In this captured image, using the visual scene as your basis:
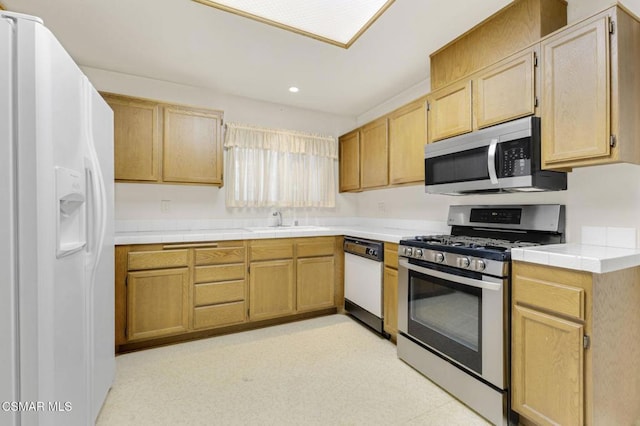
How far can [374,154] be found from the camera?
334 centimetres

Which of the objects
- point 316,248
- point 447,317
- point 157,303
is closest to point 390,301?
point 447,317

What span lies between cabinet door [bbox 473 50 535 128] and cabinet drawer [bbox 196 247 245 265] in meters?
2.30

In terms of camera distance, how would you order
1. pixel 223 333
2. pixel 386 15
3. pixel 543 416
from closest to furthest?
pixel 543 416 → pixel 386 15 → pixel 223 333

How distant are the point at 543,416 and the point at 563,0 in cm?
245

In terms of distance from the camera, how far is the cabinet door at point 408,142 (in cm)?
269

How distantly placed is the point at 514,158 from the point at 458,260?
2.42 ft

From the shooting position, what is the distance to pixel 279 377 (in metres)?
2.10

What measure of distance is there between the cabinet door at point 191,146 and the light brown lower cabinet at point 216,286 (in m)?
0.75

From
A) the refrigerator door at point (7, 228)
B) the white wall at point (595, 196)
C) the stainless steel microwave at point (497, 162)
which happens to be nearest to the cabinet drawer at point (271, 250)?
the stainless steel microwave at point (497, 162)

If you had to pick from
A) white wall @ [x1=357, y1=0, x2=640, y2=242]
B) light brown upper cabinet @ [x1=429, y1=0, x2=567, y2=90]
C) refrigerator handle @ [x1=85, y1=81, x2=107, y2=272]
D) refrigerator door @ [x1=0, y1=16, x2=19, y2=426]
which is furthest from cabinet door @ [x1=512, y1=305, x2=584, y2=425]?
refrigerator handle @ [x1=85, y1=81, x2=107, y2=272]

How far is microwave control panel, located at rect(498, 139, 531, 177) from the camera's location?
179 cm

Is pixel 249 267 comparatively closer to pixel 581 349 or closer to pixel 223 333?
pixel 223 333

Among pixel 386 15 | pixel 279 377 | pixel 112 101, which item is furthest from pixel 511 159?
pixel 112 101

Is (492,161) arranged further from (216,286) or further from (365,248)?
(216,286)
